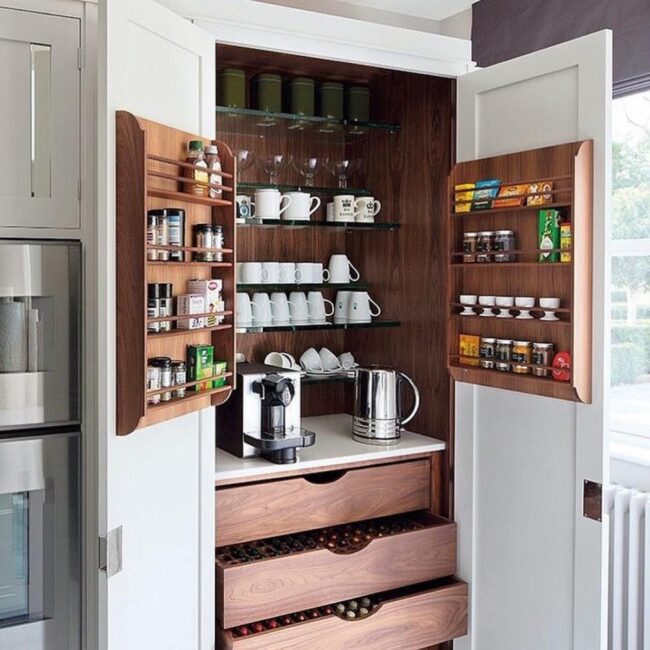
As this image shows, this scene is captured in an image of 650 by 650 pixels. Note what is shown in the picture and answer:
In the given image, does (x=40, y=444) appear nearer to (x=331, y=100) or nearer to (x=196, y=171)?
(x=196, y=171)

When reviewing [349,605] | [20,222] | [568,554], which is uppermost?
[20,222]

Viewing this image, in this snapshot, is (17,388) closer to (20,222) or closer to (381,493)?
(20,222)

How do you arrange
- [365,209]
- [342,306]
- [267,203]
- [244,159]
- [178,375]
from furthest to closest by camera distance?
[342,306]
[365,209]
[244,159]
[267,203]
[178,375]

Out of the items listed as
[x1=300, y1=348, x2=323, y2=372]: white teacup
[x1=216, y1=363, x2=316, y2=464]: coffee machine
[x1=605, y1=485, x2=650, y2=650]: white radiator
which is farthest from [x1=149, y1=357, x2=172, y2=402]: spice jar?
[x1=605, y1=485, x2=650, y2=650]: white radiator

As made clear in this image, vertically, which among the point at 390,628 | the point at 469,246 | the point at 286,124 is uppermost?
the point at 286,124

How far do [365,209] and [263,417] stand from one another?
2.74ft

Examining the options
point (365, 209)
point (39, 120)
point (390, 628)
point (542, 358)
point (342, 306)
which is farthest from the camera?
point (342, 306)

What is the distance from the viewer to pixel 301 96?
8.09 ft

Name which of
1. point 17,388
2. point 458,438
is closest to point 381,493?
point 458,438

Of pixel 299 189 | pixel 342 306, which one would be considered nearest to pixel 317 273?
pixel 342 306

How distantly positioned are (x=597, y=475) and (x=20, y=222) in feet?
4.89

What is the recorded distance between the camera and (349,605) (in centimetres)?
216

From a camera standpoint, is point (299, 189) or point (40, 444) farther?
point (299, 189)

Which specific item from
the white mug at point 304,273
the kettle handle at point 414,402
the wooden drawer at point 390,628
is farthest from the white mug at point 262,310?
the wooden drawer at point 390,628
